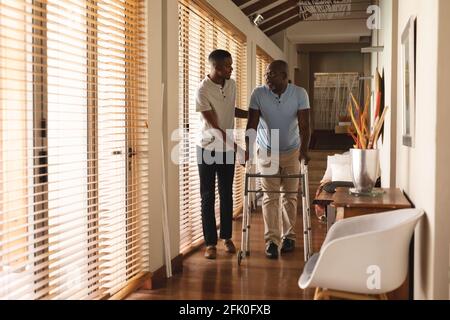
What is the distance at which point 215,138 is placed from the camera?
165 inches

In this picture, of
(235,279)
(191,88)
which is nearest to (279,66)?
(191,88)

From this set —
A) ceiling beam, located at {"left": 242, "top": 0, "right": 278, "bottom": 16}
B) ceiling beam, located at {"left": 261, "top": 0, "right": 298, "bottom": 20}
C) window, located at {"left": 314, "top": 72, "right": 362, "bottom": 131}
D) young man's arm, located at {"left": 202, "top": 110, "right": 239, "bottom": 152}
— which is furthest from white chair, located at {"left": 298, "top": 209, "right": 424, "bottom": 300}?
window, located at {"left": 314, "top": 72, "right": 362, "bottom": 131}

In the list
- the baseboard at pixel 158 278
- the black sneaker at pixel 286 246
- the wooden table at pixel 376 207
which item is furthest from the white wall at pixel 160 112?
the wooden table at pixel 376 207

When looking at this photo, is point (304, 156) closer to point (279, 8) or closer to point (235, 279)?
point (235, 279)

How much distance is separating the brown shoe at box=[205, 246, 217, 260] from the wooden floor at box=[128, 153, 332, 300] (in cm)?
5

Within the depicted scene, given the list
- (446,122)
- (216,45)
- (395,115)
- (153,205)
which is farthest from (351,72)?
(446,122)

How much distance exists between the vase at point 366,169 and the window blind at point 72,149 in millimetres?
1327

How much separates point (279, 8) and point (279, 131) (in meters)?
4.68

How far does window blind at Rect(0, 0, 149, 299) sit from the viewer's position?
91.1 inches

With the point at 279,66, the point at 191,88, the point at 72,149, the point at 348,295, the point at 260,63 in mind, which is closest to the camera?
the point at 348,295

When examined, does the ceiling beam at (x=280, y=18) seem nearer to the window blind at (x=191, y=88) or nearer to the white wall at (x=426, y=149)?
the window blind at (x=191, y=88)

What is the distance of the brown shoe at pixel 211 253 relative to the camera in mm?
4352

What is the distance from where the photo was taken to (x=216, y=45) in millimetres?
5668

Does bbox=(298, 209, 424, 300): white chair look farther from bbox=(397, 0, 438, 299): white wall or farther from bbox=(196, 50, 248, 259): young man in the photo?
bbox=(196, 50, 248, 259): young man
